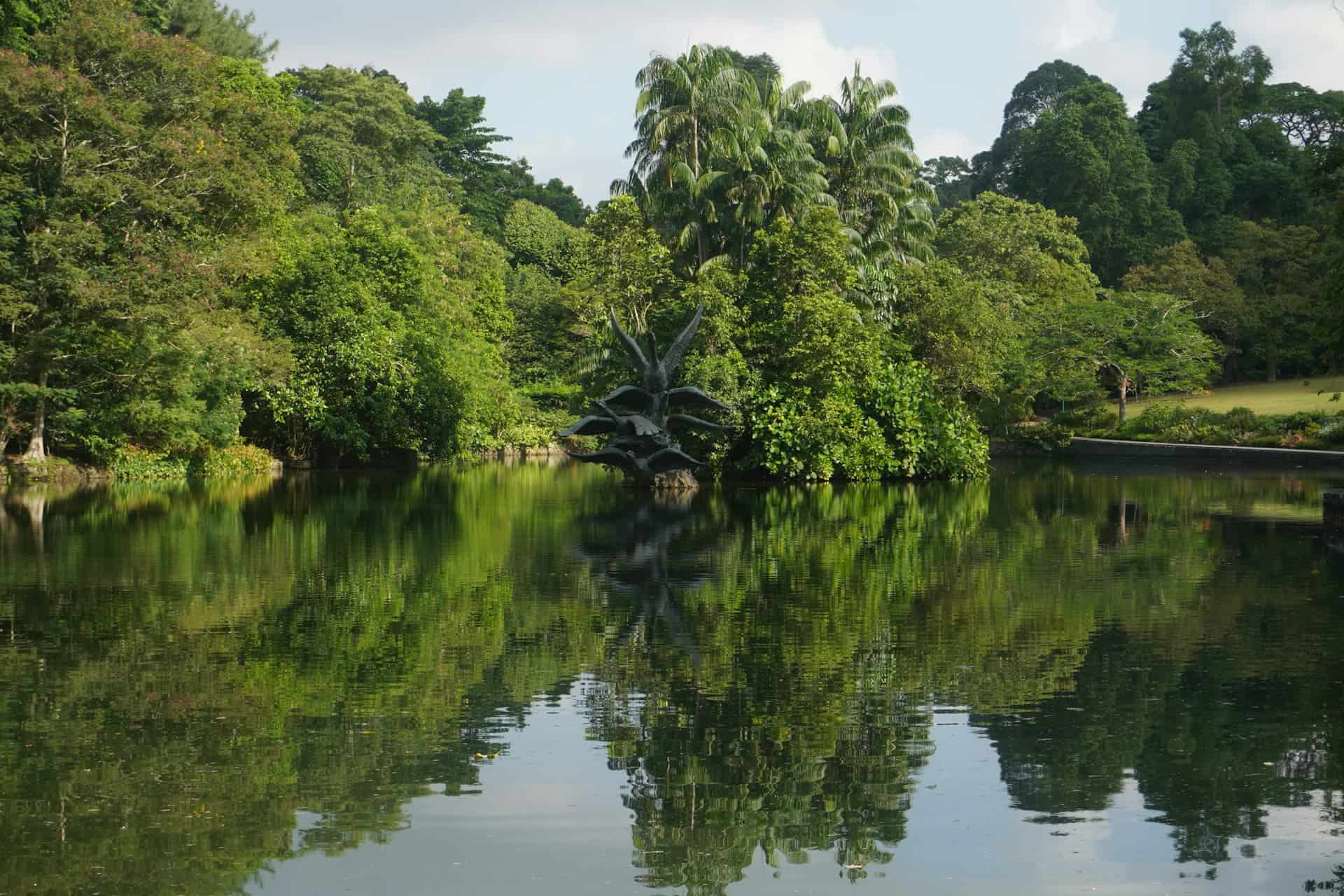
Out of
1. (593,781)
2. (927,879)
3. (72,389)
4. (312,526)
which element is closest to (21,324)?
(72,389)

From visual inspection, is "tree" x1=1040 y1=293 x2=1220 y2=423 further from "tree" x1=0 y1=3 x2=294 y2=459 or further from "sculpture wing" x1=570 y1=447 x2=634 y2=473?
"tree" x1=0 y1=3 x2=294 y2=459

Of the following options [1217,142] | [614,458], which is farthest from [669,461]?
[1217,142]

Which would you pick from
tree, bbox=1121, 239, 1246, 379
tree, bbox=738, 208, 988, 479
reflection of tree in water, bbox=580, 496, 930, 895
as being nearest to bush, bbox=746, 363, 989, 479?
tree, bbox=738, 208, 988, 479

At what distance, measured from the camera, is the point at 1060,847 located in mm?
5770

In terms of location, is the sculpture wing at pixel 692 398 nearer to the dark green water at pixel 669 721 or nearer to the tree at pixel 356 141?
the dark green water at pixel 669 721

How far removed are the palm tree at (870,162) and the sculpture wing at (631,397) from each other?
36.0 ft

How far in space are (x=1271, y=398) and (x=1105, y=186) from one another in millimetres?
16883

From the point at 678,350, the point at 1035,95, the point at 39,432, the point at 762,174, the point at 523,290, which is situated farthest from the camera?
the point at 1035,95

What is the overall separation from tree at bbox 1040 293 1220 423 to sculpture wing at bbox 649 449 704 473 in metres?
25.2

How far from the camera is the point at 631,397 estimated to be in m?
29.4

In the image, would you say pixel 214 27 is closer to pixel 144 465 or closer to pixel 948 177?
pixel 144 465

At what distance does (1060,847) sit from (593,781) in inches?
92.2

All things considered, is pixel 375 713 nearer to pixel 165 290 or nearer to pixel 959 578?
pixel 959 578

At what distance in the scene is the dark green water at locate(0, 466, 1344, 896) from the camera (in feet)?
18.4
